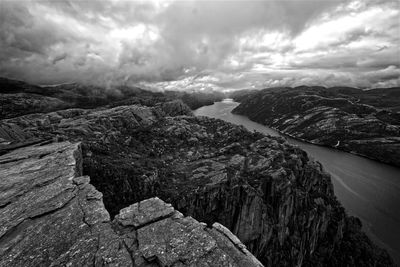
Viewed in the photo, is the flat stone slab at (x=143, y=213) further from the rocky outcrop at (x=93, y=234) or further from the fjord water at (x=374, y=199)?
the fjord water at (x=374, y=199)

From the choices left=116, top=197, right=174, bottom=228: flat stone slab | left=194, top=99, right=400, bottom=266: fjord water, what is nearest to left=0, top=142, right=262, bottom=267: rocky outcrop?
left=116, top=197, right=174, bottom=228: flat stone slab

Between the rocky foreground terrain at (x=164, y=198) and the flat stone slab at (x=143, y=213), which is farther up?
the flat stone slab at (x=143, y=213)

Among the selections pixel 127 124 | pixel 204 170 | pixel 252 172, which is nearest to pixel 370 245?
pixel 252 172

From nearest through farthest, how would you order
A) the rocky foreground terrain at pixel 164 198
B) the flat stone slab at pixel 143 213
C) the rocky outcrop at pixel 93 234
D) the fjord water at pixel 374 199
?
1. the rocky outcrop at pixel 93 234
2. the rocky foreground terrain at pixel 164 198
3. the flat stone slab at pixel 143 213
4. the fjord water at pixel 374 199

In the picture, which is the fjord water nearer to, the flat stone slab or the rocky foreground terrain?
the rocky foreground terrain

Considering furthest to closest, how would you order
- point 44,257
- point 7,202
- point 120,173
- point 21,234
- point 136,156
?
point 136,156 < point 120,173 < point 7,202 < point 21,234 < point 44,257

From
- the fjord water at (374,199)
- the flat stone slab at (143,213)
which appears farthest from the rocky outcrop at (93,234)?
the fjord water at (374,199)

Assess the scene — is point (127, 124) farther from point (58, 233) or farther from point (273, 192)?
point (58, 233)
